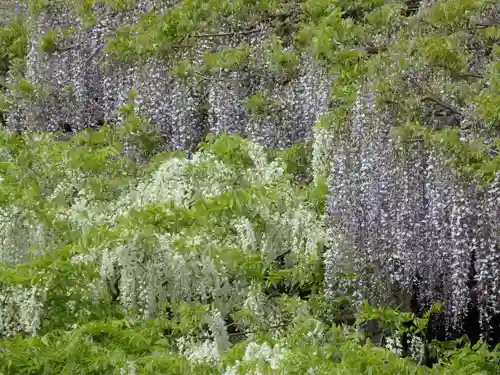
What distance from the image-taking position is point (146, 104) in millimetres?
9062

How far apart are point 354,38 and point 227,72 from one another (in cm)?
119

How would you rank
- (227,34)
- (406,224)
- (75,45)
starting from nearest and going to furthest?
(406,224), (227,34), (75,45)

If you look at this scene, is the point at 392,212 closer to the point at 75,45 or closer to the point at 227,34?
the point at 227,34

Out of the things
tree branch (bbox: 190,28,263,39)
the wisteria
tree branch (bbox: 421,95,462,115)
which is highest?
tree branch (bbox: 421,95,462,115)

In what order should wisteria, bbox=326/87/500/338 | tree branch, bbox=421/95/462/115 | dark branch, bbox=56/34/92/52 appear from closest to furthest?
wisteria, bbox=326/87/500/338, tree branch, bbox=421/95/462/115, dark branch, bbox=56/34/92/52

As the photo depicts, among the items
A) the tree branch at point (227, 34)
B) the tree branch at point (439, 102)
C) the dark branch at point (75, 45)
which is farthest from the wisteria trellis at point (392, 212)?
the dark branch at point (75, 45)

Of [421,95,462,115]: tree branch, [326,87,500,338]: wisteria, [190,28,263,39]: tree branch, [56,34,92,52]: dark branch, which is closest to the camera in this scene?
[326,87,500,338]: wisteria

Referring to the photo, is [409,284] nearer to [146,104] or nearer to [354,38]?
[354,38]

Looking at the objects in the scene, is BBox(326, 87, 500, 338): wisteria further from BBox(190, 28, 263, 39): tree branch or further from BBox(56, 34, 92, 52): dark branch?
BBox(56, 34, 92, 52): dark branch

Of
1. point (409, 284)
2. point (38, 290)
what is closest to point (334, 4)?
point (409, 284)

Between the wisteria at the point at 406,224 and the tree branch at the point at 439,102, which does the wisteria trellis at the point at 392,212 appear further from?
the tree branch at the point at 439,102

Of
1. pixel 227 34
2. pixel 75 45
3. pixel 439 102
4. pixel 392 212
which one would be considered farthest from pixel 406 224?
pixel 75 45

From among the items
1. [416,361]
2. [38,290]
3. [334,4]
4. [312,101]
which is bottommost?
[416,361]

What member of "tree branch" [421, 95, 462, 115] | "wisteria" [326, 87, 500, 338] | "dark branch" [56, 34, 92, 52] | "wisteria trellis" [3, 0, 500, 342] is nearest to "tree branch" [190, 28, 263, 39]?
"wisteria trellis" [3, 0, 500, 342]
